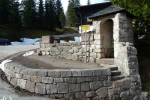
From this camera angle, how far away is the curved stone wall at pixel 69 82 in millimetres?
7524

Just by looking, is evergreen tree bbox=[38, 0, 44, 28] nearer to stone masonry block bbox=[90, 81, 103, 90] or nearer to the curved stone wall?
the curved stone wall

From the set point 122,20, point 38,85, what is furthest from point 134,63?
point 38,85

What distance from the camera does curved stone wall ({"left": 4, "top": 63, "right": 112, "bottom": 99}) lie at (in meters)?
7.52

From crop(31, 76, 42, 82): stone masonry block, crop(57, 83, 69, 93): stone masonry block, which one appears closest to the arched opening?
crop(57, 83, 69, 93): stone masonry block

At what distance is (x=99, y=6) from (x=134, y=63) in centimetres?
1844

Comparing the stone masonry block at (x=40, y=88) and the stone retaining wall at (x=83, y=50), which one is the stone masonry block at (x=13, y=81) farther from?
the stone retaining wall at (x=83, y=50)

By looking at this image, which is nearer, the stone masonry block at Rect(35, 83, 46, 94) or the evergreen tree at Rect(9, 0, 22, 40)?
the stone masonry block at Rect(35, 83, 46, 94)

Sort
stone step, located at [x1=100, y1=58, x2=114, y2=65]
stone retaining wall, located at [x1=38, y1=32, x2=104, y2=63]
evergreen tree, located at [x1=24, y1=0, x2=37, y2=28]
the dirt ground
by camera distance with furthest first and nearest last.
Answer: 1. evergreen tree, located at [x1=24, y1=0, x2=37, y2=28]
2. stone retaining wall, located at [x1=38, y1=32, x2=104, y2=63]
3. stone step, located at [x1=100, y1=58, x2=114, y2=65]
4. the dirt ground

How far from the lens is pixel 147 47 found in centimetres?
1270

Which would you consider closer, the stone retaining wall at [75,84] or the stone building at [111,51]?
the stone retaining wall at [75,84]

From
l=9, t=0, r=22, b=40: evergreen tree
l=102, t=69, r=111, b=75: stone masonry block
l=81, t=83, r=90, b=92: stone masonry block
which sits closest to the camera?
l=81, t=83, r=90, b=92: stone masonry block

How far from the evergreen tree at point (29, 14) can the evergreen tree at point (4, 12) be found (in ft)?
12.0

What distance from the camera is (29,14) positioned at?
45.7 metres

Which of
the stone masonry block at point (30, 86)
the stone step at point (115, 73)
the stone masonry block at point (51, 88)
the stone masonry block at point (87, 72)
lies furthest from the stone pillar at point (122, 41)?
the stone masonry block at point (30, 86)
